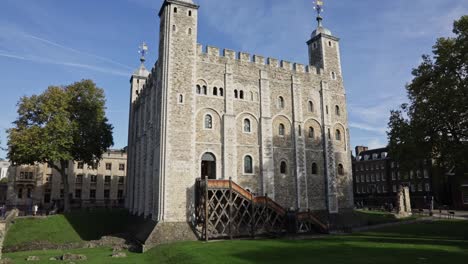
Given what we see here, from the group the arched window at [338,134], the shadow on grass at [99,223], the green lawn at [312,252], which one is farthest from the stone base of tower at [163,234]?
the arched window at [338,134]

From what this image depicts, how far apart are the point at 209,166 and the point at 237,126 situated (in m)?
4.50

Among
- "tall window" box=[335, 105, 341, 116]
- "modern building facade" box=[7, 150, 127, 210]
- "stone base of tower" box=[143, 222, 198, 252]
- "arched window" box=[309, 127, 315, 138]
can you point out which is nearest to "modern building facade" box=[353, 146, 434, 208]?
"tall window" box=[335, 105, 341, 116]

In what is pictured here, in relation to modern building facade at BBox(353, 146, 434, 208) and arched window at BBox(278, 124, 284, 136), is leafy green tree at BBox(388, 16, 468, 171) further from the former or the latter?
modern building facade at BBox(353, 146, 434, 208)

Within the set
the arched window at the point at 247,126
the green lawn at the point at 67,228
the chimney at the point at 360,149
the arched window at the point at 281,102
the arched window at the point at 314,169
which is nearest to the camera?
the green lawn at the point at 67,228

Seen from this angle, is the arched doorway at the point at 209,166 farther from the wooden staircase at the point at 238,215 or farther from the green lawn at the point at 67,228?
the green lawn at the point at 67,228

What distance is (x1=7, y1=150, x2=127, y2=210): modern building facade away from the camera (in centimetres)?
5209

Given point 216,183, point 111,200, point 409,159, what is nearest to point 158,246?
point 216,183

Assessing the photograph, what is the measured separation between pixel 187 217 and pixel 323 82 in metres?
21.1

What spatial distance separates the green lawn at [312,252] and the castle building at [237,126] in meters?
4.80

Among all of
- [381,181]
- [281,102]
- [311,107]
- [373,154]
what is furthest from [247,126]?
[373,154]

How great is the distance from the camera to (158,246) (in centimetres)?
2325

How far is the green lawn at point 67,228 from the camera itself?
29562mm

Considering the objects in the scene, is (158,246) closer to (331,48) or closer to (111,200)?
(331,48)

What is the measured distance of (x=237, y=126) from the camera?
103 ft
